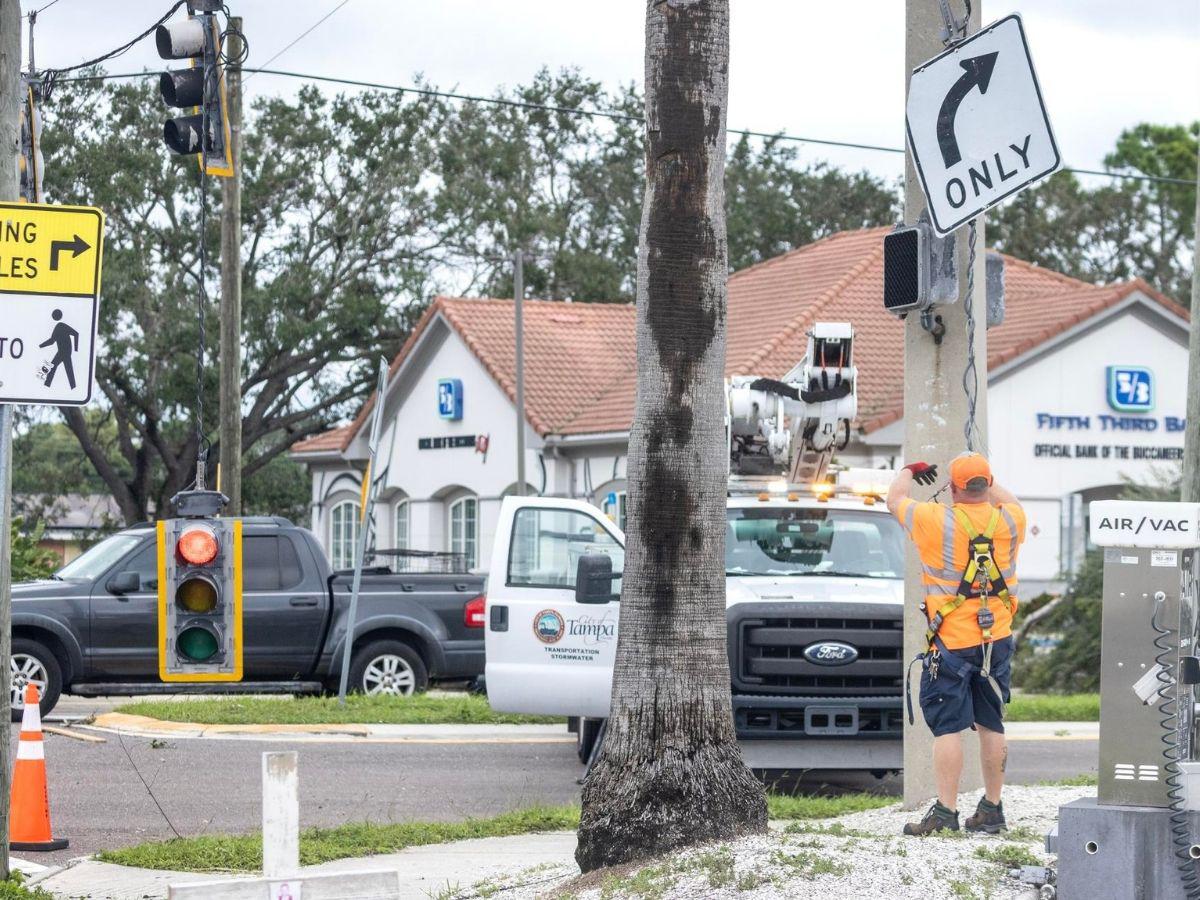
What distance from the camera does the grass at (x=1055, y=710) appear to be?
1853cm

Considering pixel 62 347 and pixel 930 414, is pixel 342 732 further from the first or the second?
pixel 62 347

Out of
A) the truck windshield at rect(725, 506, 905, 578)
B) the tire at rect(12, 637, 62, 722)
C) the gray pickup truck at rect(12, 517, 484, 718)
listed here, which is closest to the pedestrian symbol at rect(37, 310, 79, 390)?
the truck windshield at rect(725, 506, 905, 578)

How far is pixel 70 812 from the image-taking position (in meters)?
11.7

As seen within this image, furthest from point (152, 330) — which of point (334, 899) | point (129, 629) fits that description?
point (334, 899)

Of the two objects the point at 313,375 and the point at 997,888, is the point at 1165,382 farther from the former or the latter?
the point at 997,888

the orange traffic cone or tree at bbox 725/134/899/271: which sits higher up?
tree at bbox 725/134/899/271

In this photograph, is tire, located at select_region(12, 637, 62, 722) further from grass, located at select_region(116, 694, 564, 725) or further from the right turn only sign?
the right turn only sign

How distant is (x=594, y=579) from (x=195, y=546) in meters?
4.92

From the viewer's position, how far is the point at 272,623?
1767 cm

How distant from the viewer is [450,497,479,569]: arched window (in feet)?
121

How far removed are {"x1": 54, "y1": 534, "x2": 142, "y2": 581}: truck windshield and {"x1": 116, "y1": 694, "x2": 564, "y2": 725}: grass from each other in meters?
1.33

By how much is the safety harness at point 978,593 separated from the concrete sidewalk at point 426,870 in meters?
1.99

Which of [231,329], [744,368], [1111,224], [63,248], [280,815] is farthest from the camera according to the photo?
[1111,224]

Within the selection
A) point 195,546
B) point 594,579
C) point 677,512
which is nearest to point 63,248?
point 195,546
